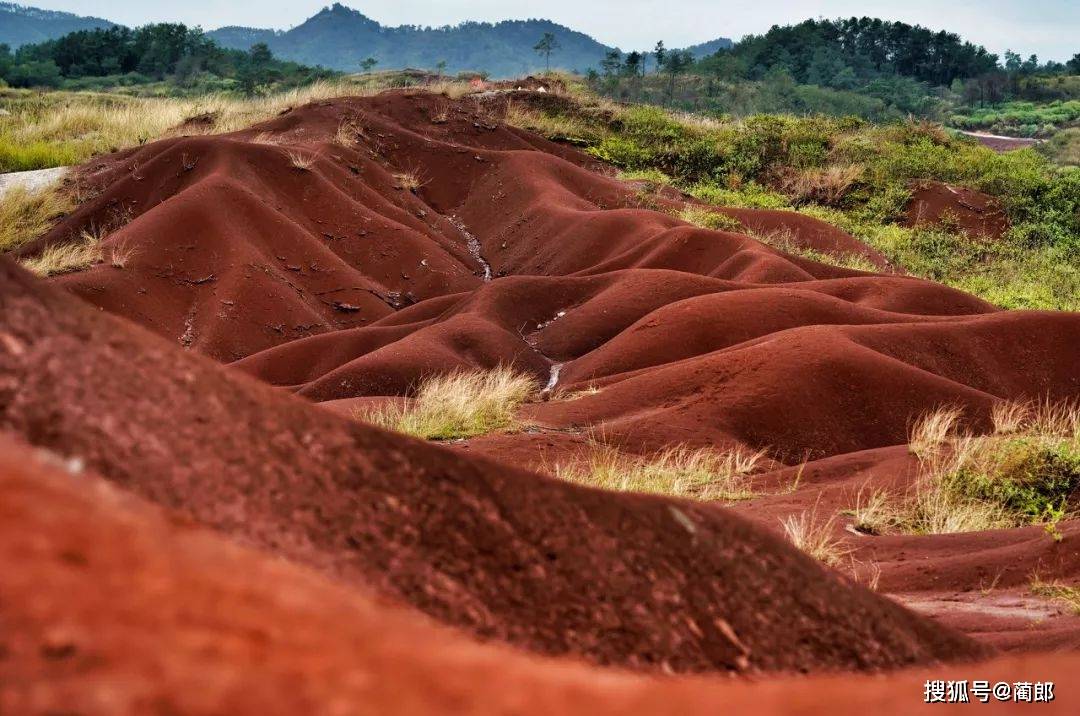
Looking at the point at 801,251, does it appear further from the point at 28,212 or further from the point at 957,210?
the point at 28,212

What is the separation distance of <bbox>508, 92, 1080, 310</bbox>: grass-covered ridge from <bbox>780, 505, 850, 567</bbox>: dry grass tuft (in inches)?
493

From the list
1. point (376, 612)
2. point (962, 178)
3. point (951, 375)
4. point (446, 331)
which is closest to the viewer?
point (376, 612)

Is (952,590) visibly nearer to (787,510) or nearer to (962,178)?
(787,510)

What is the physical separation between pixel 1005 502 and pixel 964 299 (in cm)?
574

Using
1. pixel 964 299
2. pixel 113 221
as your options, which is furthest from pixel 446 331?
pixel 113 221

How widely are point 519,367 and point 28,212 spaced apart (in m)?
8.67

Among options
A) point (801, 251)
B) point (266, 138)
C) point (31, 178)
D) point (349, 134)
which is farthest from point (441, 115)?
point (801, 251)

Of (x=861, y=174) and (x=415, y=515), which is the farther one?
(x=861, y=174)

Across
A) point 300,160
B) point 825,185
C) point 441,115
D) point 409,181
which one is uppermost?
point 441,115

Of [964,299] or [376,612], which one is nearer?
[376,612]

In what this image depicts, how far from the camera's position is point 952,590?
496 cm

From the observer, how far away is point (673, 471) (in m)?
7.17

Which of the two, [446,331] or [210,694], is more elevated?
[210,694]

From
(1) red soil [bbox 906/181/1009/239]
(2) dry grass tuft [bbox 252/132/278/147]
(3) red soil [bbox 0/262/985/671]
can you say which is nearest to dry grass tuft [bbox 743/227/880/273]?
(1) red soil [bbox 906/181/1009/239]
